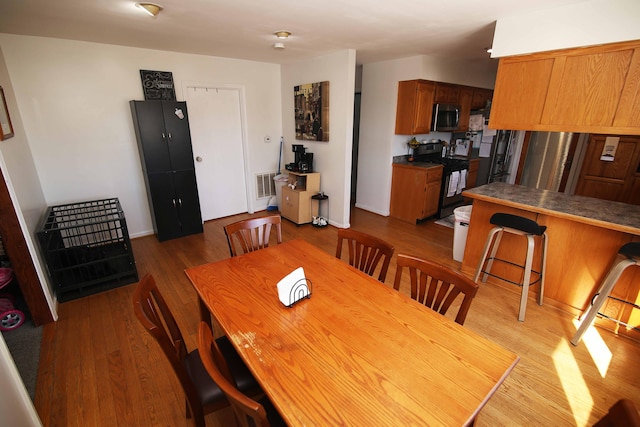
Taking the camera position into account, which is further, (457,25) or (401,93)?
(401,93)

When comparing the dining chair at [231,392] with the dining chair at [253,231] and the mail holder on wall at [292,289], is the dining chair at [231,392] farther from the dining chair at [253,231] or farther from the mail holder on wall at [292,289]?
the dining chair at [253,231]

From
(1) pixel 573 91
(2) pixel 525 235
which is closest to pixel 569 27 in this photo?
(1) pixel 573 91

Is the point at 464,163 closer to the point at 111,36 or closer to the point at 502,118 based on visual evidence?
the point at 502,118

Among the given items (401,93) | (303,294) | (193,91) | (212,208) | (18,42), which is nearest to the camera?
(303,294)

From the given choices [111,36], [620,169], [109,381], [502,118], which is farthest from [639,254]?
[111,36]

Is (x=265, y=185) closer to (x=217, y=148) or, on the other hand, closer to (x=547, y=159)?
(x=217, y=148)

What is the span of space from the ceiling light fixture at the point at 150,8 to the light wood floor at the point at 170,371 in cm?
229

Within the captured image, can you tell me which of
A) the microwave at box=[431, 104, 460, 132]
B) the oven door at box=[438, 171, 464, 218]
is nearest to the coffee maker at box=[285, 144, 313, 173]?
the microwave at box=[431, 104, 460, 132]

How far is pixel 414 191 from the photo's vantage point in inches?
171

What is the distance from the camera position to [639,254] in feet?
5.92

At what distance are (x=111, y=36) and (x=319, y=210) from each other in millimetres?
3199

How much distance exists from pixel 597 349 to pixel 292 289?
2287 mm

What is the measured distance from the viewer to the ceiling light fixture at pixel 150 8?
2.08 meters

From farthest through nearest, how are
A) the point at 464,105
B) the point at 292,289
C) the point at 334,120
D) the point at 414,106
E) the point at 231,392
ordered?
1. the point at 464,105
2. the point at 414,106
3. the point at 334,120
4. the point at 292,289
5. the point at 231,392
